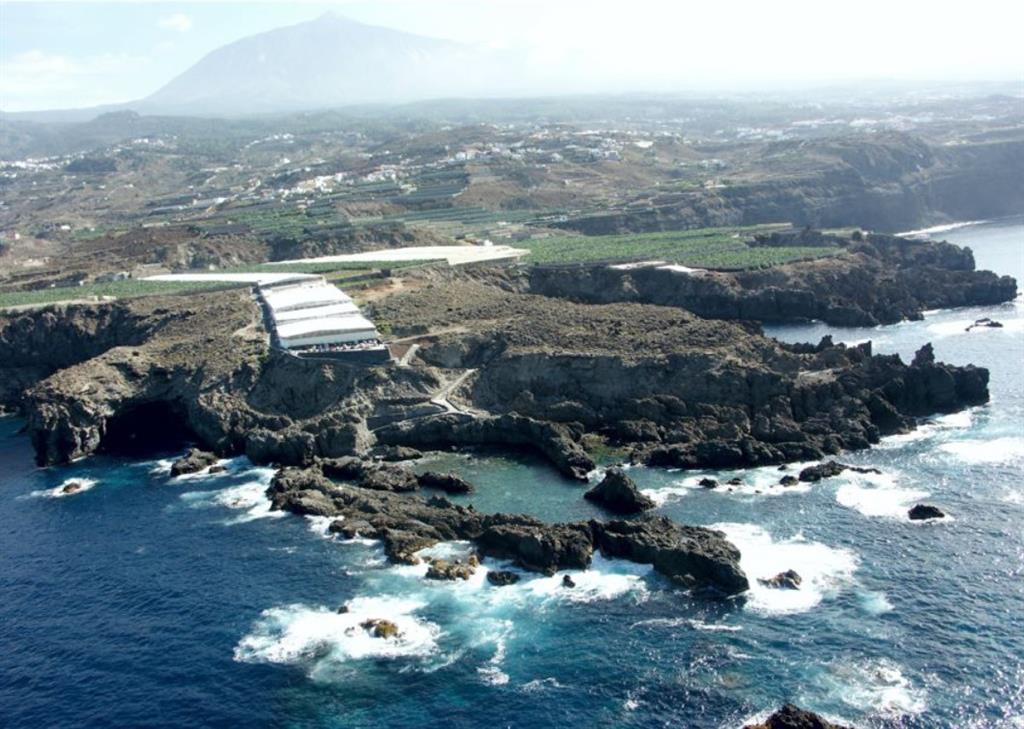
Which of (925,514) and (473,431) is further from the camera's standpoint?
(473,431)

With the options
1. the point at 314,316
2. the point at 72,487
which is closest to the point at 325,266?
the point at 314,316

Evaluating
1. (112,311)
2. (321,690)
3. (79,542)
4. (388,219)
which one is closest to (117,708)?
(321,690)

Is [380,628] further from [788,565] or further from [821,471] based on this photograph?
[821,471]

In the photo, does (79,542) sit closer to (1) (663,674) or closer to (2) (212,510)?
(2) (212,510)

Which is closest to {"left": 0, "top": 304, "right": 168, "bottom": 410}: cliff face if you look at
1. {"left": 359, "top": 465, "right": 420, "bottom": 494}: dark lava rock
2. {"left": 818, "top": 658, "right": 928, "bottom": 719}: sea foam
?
{"left": 359, "top": 465, "right": 420, "bottom": 494}: dark lava rock

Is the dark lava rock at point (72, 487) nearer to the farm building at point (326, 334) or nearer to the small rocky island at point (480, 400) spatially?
the small rocky island at point (480, 400)

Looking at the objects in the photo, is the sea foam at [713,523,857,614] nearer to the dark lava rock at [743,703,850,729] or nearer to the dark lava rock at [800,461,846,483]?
the dark lava rock at [800,461,846,483]
